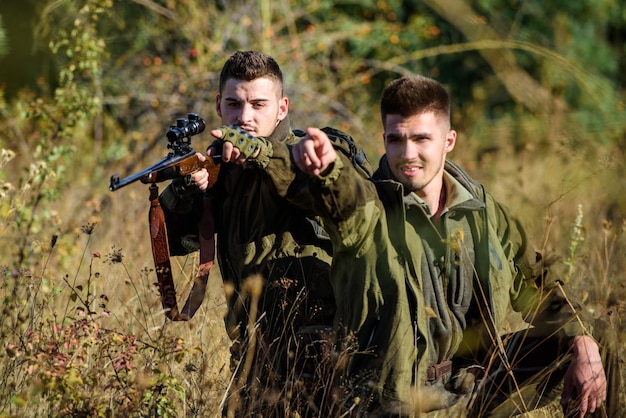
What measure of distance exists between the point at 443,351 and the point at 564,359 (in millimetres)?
536

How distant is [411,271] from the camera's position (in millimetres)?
3385

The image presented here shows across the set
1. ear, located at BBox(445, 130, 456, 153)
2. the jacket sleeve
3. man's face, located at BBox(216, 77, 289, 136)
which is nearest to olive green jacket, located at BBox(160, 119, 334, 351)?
man's face, located at BBox(216, 77, 289, 136)

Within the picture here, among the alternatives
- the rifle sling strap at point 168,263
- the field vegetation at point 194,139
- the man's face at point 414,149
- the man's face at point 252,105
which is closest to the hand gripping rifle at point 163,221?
the rifle sling strap at point 168,263

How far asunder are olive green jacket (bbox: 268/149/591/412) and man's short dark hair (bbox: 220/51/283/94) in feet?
2.58

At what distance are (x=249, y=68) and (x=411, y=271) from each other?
1.25 meters

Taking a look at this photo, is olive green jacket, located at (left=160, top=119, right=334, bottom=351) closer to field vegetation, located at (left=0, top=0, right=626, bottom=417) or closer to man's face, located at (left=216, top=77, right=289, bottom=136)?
man's face, located at (left=216, top=77, right=289, bottom=136)

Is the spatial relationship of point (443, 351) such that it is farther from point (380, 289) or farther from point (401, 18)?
point (401, 18)

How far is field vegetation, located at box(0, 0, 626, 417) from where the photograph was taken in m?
1.86

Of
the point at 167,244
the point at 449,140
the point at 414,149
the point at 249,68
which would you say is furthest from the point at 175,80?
the point at 414,149

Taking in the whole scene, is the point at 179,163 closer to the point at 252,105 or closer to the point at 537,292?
the point at 252,105

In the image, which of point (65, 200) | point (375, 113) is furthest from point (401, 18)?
point (65, 200)

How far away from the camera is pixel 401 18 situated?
12.1 meters

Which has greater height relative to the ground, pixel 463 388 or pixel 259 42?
pixel 259 42

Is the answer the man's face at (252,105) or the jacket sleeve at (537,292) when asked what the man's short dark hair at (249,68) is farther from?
the jacket sleeve at (537,292)
